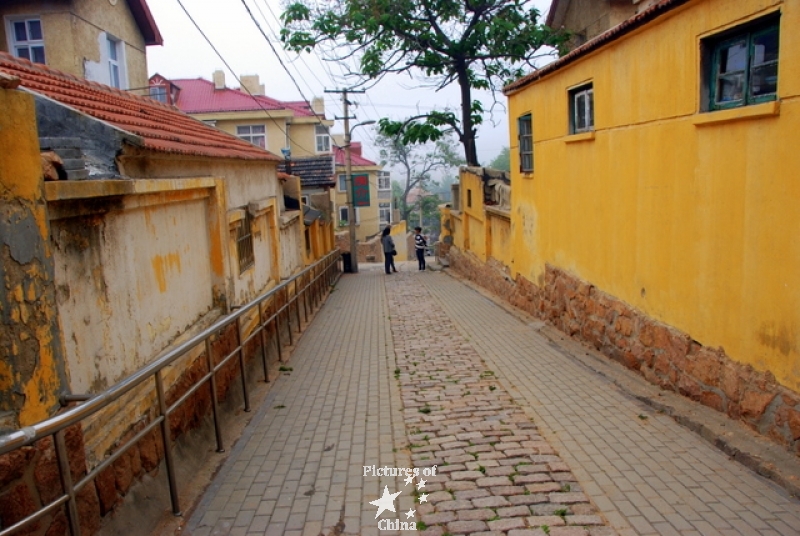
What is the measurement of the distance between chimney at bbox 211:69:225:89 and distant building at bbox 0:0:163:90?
20.8 m

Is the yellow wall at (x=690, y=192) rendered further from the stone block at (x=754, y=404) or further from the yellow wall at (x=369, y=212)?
the yellow wall at (x=369, y=212)

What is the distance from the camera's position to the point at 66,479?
9.66 ft

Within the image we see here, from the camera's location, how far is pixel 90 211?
13.2 ft

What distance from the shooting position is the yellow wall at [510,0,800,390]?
15.1ft

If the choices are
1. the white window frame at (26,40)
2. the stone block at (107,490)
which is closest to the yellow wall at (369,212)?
the white window frame at (26,40)

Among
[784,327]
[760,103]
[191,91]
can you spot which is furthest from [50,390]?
[191,91]

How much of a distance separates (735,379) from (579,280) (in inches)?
153

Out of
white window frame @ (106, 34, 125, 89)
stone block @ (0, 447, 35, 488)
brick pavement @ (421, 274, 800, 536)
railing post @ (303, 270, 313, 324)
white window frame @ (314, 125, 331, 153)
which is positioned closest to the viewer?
stone block @ (0, 447, 35, 488)

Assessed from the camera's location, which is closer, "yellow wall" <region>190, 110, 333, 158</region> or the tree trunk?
the tree trunk

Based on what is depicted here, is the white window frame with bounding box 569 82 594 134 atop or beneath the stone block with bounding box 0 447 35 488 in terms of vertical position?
atop

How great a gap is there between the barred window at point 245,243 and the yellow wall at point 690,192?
468 cm

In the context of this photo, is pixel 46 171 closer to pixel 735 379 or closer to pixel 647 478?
pixel 647 478

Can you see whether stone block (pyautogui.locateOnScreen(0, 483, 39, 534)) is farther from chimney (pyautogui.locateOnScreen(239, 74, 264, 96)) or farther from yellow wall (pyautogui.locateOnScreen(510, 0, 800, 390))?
chimney (pyautogui.locateOnScreen(239, 74, 264, 96))

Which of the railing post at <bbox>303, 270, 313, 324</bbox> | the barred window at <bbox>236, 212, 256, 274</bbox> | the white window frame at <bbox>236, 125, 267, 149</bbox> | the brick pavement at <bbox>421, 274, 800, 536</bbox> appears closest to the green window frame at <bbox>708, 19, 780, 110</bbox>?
the brick pavement at <bbox>421, 274, 800, 536</bbox>
